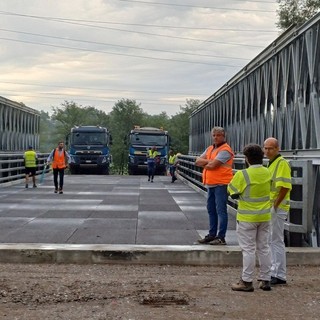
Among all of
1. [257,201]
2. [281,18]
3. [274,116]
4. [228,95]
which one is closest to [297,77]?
[274,116]

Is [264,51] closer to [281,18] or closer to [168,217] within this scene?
[168,217]

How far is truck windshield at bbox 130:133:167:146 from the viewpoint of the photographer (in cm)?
3762

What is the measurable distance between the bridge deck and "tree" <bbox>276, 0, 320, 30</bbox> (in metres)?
30.1

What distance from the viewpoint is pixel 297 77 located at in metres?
10.9

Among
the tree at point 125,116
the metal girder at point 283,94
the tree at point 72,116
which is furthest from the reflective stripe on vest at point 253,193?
the tree at point 72,116

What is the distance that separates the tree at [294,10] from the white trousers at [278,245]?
39.5m

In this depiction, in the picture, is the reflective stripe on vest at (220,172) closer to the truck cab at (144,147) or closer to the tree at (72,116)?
the truck cab at (144,147)

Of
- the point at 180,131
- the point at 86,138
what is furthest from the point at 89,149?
the point at 180,131

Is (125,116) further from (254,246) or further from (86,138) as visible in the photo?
(254,246)

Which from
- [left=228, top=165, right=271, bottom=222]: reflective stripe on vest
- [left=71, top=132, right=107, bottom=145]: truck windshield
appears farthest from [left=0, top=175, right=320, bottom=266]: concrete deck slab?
[left=71, top=132, right=107, bottom=145]: truck windshield

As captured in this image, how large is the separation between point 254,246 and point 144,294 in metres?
1.38

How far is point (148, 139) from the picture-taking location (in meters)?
37.9

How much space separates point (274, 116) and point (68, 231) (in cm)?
538

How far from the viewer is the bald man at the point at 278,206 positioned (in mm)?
6957
